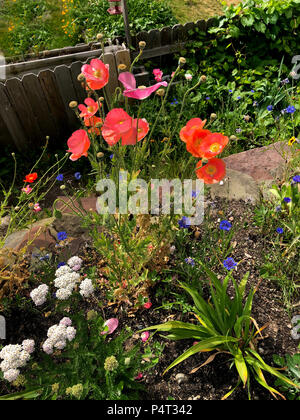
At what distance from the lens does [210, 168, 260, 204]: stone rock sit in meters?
2.41

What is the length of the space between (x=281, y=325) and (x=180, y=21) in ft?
16.5

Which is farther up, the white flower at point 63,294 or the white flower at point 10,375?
the white flower at point 63,294

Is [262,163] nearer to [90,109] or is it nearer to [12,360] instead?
[90,109]

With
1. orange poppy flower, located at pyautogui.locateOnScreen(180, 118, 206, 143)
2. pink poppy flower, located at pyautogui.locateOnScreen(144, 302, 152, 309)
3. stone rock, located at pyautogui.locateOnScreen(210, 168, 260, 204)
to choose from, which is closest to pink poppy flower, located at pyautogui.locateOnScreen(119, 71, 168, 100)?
orange poppy flower, located at pyautogui.locateOnScreen(180, 118, 206, 143)

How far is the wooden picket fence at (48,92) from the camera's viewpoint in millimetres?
3119

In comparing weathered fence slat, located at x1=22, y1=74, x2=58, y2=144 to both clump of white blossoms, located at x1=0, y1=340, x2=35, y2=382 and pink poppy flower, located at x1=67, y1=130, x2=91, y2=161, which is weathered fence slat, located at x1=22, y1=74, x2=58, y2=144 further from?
clump of white blossoms, located at x1=0, y1=340, x2=35, y2=382

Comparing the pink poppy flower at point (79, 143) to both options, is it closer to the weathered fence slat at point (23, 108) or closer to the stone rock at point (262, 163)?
the stone rock at point (262, 163)

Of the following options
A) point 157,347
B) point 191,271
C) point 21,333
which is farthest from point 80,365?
point 191,271

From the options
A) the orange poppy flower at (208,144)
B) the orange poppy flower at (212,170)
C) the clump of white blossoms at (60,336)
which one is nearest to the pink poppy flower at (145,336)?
the clump of white blossoms at (60,336)

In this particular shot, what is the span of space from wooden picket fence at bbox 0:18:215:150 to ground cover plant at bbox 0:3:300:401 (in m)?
1.22

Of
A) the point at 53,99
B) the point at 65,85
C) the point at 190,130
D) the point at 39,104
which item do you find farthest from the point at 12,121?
the point at 190,130

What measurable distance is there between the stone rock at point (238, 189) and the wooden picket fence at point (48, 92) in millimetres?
1630

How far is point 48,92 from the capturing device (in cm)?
322
